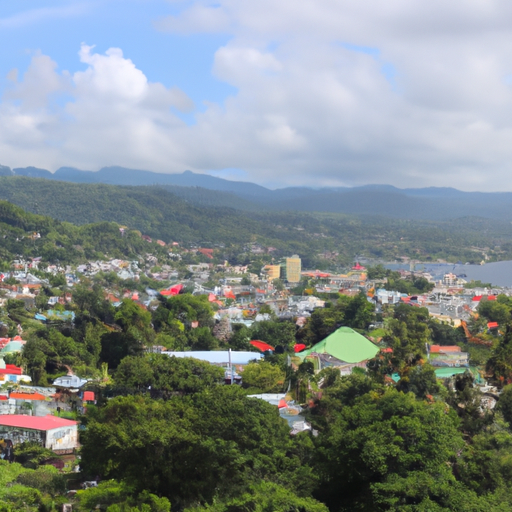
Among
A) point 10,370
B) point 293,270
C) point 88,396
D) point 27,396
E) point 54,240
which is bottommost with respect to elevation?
point 88,396

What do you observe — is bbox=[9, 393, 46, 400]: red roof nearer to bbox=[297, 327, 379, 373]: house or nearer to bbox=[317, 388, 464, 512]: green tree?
bbox=[297, 327, 379, 373]: house

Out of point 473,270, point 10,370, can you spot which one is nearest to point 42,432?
point 10,370

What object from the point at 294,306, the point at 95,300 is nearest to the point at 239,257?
the point at 294,306

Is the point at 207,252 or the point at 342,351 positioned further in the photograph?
the point at 207,252

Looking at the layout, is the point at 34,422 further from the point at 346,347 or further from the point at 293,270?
the point at 293,270

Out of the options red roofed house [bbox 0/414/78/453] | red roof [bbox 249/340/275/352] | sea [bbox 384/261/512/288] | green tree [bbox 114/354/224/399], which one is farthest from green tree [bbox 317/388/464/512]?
sea [bbox 384/261/512/288]
